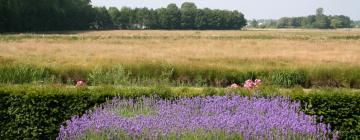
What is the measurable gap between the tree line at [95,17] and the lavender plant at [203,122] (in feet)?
189

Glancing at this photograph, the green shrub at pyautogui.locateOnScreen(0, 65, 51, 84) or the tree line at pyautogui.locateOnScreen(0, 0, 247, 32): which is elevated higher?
the tree line at pyautogui.locateOnScreen(0, 0, 247, 32)

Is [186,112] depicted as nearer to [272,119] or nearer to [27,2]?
[272,119]

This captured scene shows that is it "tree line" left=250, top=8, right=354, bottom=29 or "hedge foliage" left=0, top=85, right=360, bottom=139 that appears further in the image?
"tree line" left=250, top=8, right=354, bottom=29

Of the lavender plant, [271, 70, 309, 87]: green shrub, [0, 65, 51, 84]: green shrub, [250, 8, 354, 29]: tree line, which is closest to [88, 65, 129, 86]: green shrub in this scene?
[0, 65, 51, 84]: green shrub

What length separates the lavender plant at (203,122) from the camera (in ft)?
21.7

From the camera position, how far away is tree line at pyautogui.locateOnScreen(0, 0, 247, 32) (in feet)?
220

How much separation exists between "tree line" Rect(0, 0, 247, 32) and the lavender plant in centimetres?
5765

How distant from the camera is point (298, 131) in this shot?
263 inches

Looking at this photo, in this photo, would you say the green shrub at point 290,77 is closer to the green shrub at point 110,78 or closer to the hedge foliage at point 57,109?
the green shrub at point 110,78

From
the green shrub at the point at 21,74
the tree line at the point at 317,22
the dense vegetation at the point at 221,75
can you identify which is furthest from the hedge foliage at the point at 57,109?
the tree line at the point at 317,22

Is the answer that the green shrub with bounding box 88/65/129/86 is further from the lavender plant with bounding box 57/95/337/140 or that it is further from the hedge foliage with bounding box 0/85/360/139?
the lavender plant with bounding box 57/95/337/140

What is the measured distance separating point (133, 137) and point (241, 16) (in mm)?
112376

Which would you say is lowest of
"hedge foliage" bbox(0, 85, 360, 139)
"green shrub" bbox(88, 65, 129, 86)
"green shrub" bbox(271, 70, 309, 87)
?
"green shrub" bbox(271, 70, 309, 87)

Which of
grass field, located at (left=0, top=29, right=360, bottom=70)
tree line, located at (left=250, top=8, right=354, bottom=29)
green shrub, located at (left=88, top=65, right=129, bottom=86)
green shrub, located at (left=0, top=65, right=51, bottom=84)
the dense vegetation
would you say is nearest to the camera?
green shrub, located at (left=88, top=65, right=129, bottom=86)
